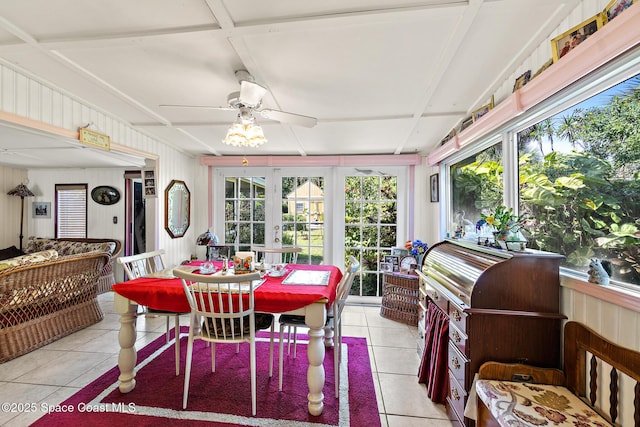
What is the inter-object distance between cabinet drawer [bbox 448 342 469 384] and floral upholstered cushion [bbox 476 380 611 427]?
0.13m

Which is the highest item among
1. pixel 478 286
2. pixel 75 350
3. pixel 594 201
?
pixel 594 201

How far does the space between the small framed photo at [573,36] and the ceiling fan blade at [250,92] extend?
5.16ft

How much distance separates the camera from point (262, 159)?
408 centimetres

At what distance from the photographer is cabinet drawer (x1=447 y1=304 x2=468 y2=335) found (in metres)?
1.51

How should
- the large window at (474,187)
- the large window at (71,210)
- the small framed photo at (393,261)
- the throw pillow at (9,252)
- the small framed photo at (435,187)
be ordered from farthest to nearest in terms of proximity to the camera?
1. the large window at (71,210)
2. the throw pillow at (9,252)
3. the small framed photo at (393,261)
4. the small framed photo at (435,187)
5. the large window at (474,187)

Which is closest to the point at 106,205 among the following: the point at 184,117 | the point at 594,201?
the point at 184,117

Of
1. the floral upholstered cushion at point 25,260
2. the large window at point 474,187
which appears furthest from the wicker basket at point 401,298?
the floral upholstered cushion at point 25,260

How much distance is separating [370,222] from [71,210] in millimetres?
5614

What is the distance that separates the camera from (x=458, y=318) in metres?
1.61

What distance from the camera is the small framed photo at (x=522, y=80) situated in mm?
1639

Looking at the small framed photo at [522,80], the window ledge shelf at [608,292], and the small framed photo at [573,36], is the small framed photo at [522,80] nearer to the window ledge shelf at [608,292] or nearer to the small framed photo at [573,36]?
the small framed photo at [573,36]

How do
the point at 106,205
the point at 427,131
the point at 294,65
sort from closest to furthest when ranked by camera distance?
the point at 294,65 → the point at 427,131 → the point at 106,205

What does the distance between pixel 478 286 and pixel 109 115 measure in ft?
11.4

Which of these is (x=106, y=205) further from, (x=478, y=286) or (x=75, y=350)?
(x=478, y=286)
